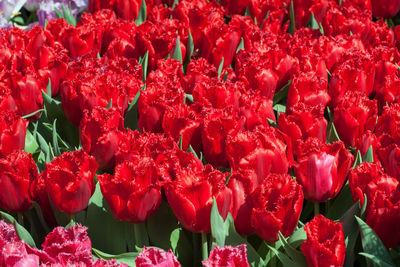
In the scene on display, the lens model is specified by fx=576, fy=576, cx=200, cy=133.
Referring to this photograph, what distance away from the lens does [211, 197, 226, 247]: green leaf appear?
1070mm

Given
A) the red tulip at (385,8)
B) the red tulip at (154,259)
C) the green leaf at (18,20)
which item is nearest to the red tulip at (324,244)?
the red tulip at (154,259)

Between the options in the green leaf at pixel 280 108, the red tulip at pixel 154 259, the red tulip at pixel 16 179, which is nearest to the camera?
the red tulip at pixel 154 259

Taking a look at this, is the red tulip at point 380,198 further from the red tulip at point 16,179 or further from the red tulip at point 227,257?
the red tulip at point 16,179

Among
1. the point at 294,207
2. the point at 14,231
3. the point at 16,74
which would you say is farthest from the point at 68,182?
the point at 16,74

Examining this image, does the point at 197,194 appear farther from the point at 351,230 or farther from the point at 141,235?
the point at 351,230

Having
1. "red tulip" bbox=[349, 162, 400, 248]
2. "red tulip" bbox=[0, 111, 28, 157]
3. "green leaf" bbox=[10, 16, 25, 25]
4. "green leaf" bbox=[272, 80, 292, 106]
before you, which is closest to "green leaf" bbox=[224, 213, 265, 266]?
"red tulip" bbox=[349, 162, 400, 248]

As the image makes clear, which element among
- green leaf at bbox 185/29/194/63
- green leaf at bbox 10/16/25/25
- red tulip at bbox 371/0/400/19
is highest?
green leaf at bbox 185/29/194/63

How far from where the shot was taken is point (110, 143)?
131 centimetres

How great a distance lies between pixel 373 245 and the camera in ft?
3.59

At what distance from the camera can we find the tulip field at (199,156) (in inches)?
42.8

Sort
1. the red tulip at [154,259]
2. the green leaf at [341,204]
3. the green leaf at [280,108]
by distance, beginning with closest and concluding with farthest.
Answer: the red tulip at [154,259], the green leaf at [341,204], the green leaf at [280,108]

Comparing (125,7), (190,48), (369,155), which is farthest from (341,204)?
(125,7)

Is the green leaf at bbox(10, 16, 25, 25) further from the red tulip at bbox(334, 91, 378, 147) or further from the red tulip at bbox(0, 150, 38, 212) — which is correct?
the red tulip at bbox(334, 91, 378, 147)

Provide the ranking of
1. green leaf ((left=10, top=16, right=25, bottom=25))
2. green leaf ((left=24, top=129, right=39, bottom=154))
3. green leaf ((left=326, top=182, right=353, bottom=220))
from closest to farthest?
green leaf ((left=326, top=182, right=353, bottom=220)), green leaf ((left=24, top=129, right=39, bottom=154)), green leaf ((left=10, top=16, right=25, bottom=25))
